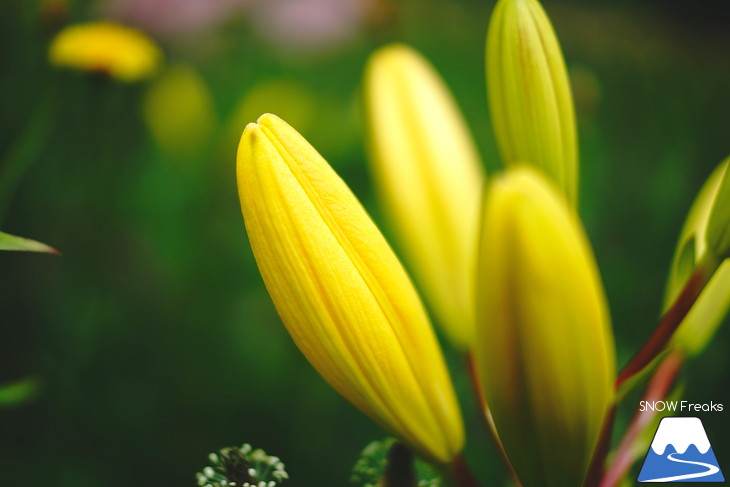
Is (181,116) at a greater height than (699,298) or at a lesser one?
greater

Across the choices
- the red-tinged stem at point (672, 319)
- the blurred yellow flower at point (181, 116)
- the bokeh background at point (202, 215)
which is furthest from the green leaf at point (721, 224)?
the blurred yellow flower at point (181, 116)

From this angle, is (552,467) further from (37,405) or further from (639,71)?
(639,71)

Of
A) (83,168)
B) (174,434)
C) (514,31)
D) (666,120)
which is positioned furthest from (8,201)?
(666,120)

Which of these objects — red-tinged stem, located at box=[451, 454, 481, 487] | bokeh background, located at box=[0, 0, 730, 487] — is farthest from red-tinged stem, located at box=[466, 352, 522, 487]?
bokeh background, located at box=[0, 0, 730, 487]

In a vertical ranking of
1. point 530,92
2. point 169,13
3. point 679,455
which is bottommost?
point 679,455

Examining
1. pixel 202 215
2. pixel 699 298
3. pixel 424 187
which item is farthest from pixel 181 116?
pixel 699 298

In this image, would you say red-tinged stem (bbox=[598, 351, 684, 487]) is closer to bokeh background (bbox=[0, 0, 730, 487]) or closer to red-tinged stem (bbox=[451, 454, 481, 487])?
red-tinged stem (bbox=[451, 454, 481, 487])

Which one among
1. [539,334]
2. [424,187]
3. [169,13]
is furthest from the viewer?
[169,13]

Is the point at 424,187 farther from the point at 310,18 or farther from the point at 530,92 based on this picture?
the point at 310,18
